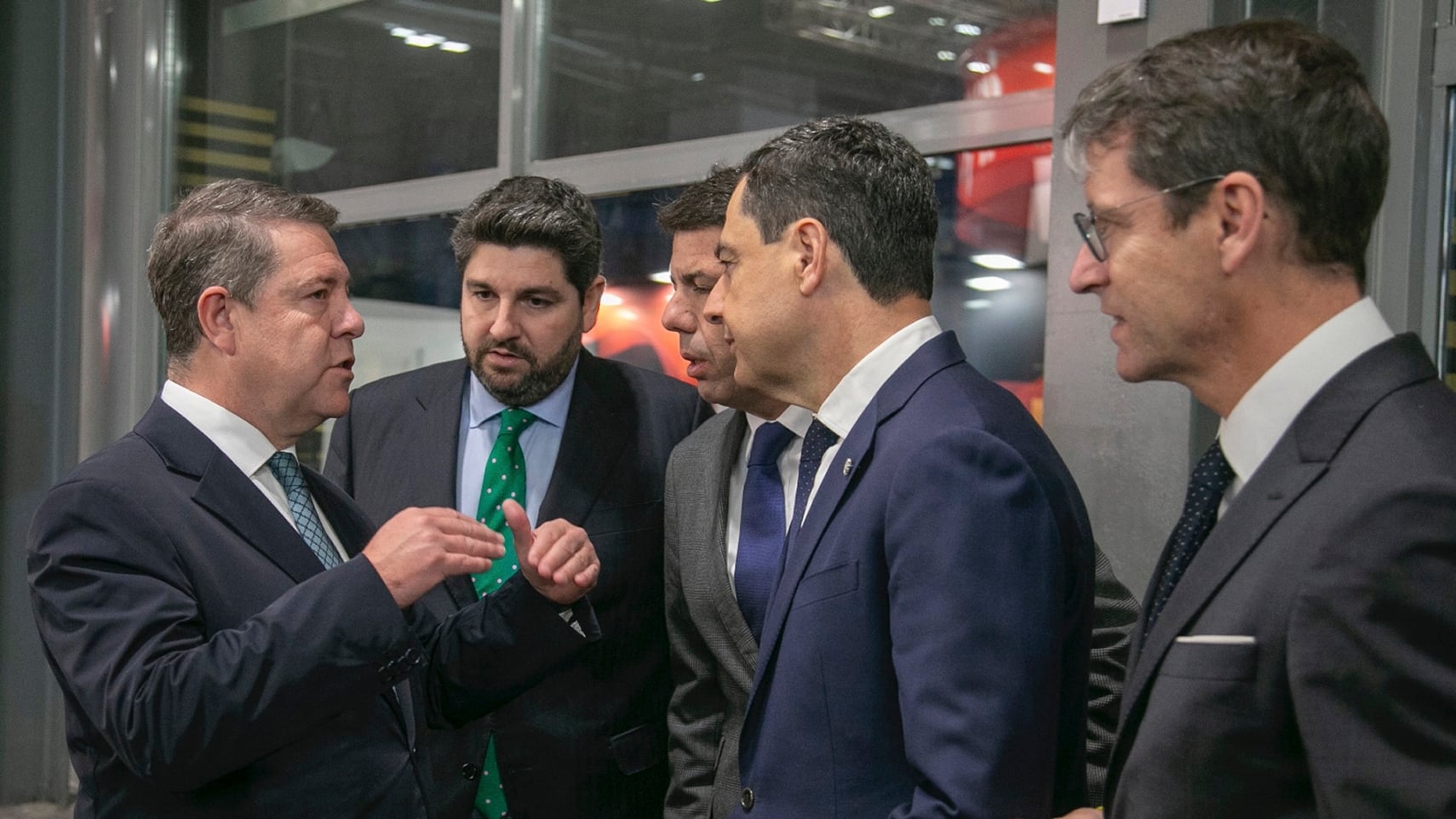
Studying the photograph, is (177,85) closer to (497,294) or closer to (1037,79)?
(497,294)

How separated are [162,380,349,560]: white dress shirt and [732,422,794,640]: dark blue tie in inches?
28.8

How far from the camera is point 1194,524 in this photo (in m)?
1.33

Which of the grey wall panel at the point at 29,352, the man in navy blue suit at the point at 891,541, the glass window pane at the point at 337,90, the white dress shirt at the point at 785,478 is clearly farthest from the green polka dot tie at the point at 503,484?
the grey wall panel at the point at 29,352

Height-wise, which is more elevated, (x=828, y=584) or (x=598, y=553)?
(x=828, y=584)

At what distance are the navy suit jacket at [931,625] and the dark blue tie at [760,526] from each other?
0.50m

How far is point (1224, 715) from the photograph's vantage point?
3.68ft

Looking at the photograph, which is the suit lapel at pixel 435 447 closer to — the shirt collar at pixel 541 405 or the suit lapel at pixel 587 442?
the shirt collar at pixel 541 405

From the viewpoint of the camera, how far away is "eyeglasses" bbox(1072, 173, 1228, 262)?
1268 mm

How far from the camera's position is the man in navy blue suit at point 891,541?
1428 millimetres

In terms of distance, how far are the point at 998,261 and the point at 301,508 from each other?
1800 mm

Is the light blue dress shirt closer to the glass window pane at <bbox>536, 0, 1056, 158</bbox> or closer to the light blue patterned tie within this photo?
the light blue patterned tie

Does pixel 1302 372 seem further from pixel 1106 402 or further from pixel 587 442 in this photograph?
pixel 587 442

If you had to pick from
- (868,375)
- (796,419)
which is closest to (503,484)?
(796,419)

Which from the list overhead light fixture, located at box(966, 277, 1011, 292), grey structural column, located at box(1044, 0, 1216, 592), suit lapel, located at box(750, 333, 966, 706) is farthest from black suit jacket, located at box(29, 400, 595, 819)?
overhead light fixture, located at box(966, 277, 1011, 292)
